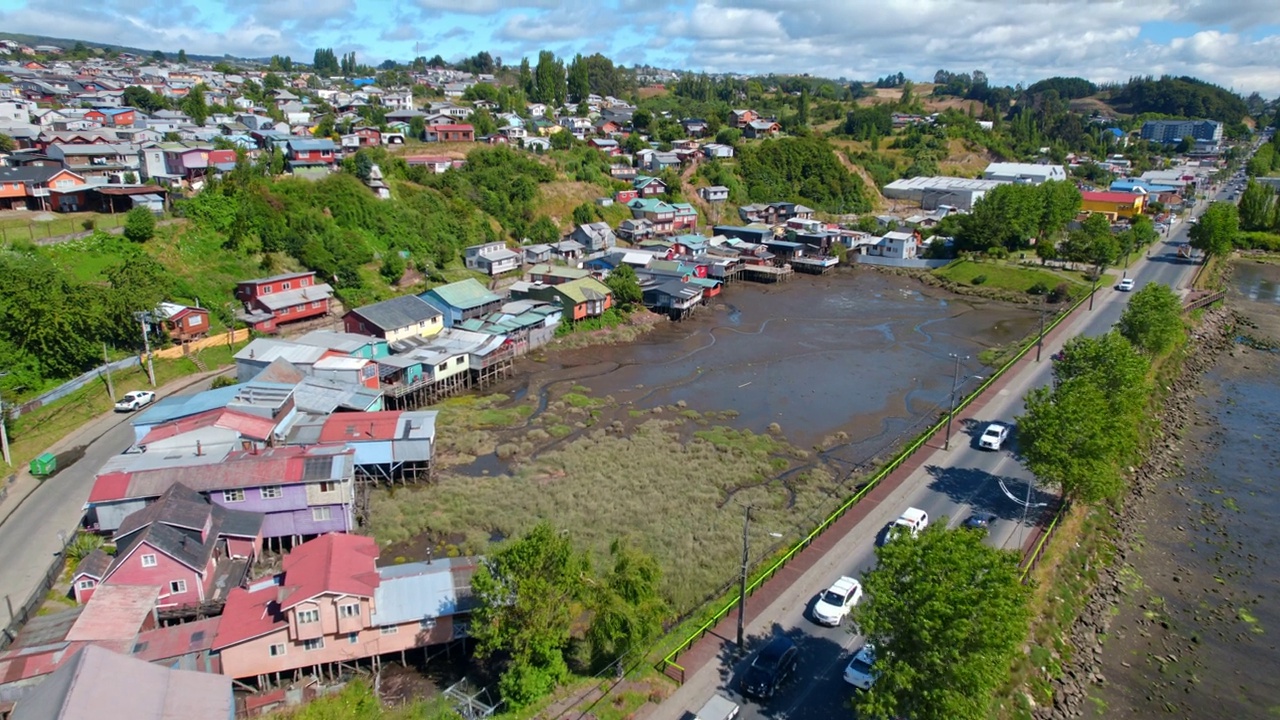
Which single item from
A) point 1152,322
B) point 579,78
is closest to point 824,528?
point 1152,322

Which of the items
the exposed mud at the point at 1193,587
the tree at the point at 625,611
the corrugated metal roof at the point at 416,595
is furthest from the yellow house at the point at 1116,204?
the corrugated metal roof at the point at 416,595

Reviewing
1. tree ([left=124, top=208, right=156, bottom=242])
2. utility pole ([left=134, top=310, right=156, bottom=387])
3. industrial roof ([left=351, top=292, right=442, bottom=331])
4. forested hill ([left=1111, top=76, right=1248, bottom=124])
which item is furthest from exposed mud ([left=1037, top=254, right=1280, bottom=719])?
forested hill ([left=1111, top=76, right=1248, bottom=124])

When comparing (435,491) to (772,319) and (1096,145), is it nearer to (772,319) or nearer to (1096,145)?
(772,319)

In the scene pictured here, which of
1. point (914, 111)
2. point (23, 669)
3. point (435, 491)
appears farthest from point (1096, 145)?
point (23, 669)

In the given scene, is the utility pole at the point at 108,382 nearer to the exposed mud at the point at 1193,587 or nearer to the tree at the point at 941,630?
the tree at the point at 941,630

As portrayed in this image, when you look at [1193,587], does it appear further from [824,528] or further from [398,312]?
[398,312]

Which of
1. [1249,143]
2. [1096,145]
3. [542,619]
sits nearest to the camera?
[542,619]
